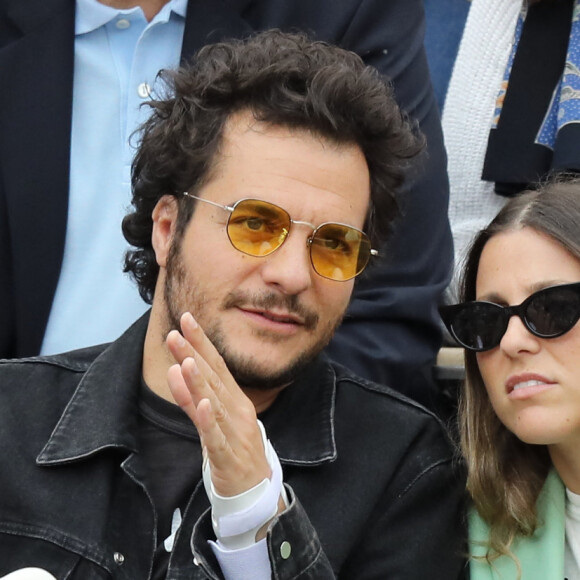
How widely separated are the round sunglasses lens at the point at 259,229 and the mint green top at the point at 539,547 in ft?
2.37

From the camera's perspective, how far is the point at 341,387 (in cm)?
266

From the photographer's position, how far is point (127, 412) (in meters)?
2.48

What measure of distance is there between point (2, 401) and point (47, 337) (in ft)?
1.86

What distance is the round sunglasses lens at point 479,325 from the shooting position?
7.73 ft

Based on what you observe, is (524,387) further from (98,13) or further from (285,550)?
(98,13)

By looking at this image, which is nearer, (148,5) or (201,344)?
(201,344)

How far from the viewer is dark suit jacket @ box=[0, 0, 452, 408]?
3049 millimetres

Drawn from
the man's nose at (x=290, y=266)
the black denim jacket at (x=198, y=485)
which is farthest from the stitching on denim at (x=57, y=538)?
the man's nose at (x=290, y=266)

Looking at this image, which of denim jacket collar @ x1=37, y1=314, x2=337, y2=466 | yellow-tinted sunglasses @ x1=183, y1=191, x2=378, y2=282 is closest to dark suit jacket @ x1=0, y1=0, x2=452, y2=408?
denim jacket collar @ x1=37, y1=314, x2=337, y2=466

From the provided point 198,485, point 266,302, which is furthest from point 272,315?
point 198,485

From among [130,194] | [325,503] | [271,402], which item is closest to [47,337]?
[130,194]

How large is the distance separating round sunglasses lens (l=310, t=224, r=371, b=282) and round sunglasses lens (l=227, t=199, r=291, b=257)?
0.08m

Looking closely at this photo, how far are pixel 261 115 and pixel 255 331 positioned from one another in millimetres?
512

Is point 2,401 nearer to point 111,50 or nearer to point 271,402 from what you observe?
point 271,402
